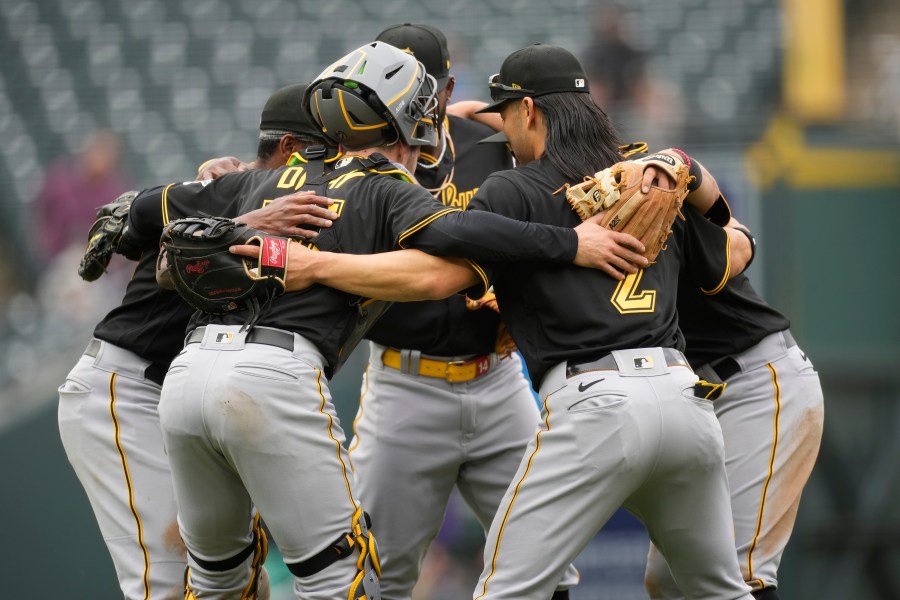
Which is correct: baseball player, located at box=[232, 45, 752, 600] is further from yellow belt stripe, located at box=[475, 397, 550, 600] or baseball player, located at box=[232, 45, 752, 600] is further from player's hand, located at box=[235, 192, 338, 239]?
player's hand, located at box=[235, 192, 338, 239]

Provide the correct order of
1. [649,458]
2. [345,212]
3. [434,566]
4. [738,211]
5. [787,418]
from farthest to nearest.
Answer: [738,211] → [434,566] → [787,418] → [345,212] → [649,458]

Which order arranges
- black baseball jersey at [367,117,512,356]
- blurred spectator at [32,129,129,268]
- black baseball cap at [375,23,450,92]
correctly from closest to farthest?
1. black baseball jersey at [367,117,512,356]
2. black baseball cap at [375,23,450,92]
3. blurred spectator at [32,129,129,268]

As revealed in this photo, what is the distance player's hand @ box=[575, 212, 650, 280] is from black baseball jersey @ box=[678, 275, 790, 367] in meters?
0.58

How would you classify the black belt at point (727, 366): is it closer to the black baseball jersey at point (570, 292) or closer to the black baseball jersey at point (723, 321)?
the black baseball jersey at point (723, 321)

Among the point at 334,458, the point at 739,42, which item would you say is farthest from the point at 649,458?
the point at 739,42

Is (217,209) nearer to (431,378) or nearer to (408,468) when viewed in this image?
(431,378)

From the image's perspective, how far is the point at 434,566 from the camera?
7629 millimetres

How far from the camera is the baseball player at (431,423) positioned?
4660mm

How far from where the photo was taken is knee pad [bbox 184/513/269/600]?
4.00 meters

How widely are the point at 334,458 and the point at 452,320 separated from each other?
1.07 m

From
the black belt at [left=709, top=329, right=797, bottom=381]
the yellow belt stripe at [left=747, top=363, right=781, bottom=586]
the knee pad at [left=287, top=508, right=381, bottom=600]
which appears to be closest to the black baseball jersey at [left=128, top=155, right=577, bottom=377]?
the knee pad at [left=287, top=508, right=381, bottom=600]

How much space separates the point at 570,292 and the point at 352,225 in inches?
29.4

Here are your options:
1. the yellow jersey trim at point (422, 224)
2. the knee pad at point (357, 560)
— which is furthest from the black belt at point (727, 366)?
the knee pad at point (357, 560)

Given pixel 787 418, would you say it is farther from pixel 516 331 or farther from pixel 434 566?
pixel 434 566
